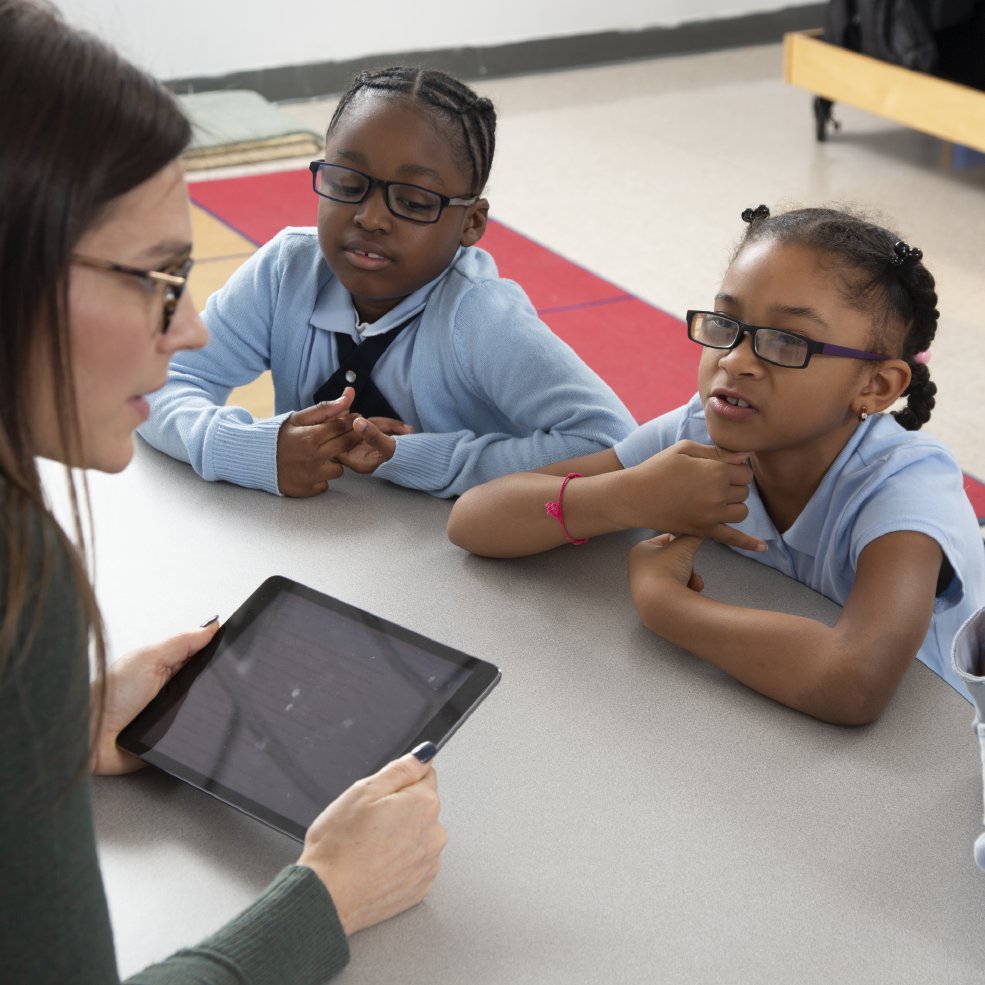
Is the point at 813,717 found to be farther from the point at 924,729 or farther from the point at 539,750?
the point at 539,750

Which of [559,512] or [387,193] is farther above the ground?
[387,193]

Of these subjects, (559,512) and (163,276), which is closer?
(163,276)

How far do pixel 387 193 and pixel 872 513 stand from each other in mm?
658

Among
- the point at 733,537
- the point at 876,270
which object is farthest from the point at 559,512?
the point at 876,270

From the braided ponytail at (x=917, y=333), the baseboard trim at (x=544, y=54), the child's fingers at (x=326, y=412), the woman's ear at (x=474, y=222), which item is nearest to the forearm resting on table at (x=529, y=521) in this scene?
the child's fingers at (x=326, y=412)

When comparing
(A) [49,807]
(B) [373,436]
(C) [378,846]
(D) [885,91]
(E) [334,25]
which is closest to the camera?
(A) [49,807]


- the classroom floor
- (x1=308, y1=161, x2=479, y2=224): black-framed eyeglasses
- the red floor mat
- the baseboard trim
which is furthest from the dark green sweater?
the baseboard trim

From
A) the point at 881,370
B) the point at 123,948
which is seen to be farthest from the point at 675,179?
the point at 123,948

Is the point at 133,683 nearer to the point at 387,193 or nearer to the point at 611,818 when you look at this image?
the point at 611,818

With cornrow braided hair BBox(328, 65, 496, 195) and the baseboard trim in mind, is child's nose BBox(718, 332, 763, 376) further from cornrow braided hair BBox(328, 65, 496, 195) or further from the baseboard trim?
the baseboard trim

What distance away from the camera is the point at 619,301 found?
3.45m

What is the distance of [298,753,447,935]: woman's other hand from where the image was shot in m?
0.83

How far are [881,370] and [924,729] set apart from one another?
39 centimetres

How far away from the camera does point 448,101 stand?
155 cm
